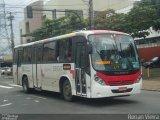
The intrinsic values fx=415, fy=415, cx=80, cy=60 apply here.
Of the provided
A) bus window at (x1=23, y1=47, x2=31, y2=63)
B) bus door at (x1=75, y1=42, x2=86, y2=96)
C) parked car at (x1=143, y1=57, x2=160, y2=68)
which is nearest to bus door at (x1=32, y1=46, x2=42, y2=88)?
bus window at (x1=23, y1=47, x2=31, y2=63)

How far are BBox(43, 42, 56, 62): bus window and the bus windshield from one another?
3.52 metres

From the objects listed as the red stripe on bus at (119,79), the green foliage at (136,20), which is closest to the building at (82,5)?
the green foliage at (136,20)

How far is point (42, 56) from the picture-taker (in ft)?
68.4

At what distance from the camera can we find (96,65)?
51.6 ft

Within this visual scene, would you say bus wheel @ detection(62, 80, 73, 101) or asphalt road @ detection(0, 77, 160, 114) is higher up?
bus wheel @ detection(62, 80, 73, 101)

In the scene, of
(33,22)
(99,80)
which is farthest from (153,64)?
(33,22)

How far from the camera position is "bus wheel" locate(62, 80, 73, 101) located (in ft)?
57.5

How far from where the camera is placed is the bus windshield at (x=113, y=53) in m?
15.8

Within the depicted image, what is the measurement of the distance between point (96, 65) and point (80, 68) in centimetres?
95

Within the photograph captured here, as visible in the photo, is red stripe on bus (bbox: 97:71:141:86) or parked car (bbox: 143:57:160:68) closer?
red stripe on bus (bbox: 97:71:141:86)

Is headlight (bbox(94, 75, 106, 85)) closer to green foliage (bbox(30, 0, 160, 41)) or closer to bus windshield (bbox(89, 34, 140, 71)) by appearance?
bus windshield (bbox(89, 34, 140, 71))

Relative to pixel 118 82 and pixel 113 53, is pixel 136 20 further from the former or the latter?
pixel 118 82

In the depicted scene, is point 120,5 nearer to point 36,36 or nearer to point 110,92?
Answer: point 36,36

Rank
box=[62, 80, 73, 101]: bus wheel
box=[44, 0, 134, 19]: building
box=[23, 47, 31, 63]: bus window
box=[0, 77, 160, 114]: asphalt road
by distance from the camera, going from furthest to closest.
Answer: box=[44, 0, 134, 19]: building, box=[23, 47, 31, 63]: bus window, box=[62, 80, 73, 101]: bus wheel, box=[0, 77, 160, 114]: asphalt road
